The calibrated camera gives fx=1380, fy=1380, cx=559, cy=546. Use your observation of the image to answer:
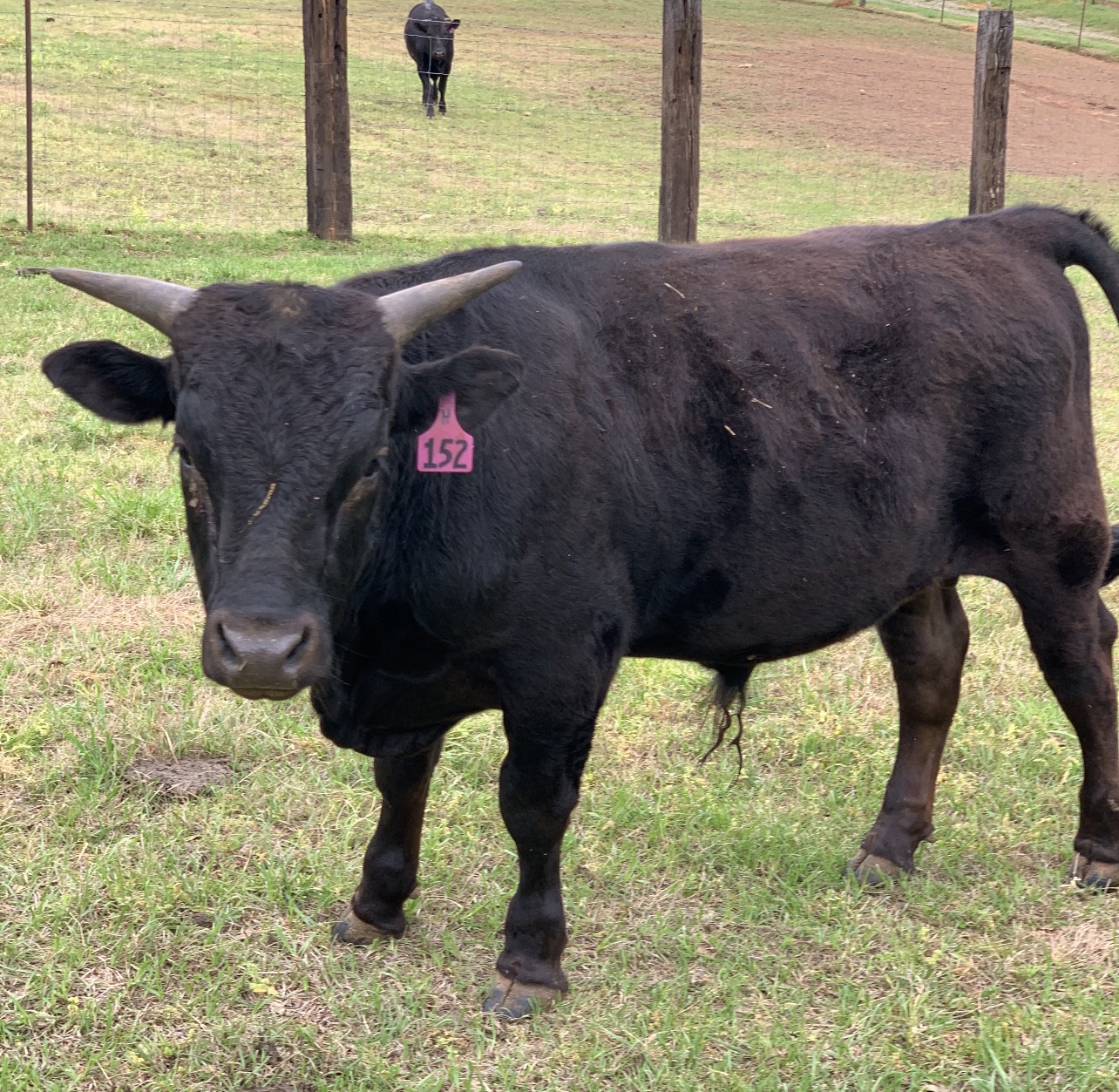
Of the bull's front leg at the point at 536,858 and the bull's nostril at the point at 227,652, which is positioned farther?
the bull's front leg at the point at 536,858

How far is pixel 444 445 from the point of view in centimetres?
322

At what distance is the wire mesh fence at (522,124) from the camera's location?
1667 cm

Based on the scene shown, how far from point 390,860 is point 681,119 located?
8.04 meters

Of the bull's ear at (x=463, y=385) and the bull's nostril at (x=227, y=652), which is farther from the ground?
the bull's ear at (x=463, y=385)

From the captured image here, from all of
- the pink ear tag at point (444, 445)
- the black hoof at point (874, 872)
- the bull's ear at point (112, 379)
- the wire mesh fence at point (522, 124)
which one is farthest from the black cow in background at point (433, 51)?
the pink ear tag at point (444, 445)

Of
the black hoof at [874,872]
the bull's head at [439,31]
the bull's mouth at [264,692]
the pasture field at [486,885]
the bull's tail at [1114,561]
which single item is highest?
the bull's head at [439,31]

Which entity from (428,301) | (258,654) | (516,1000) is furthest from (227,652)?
(516,1000)

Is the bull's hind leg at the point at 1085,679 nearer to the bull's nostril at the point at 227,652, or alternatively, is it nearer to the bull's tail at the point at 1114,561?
the bull's tail at the point at 1114,561

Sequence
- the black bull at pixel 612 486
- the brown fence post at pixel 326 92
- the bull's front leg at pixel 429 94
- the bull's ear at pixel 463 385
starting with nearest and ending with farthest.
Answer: the black bull at pixel 612 486 → the bull's ear at pixel 463 385 → the brown fence post at pixel 326 92 → the bull's front leg at pixel 429 94

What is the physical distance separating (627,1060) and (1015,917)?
52.2 inches

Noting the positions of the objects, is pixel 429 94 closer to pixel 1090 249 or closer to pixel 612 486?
pixel 1090 249

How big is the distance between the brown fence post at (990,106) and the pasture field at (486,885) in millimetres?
6677

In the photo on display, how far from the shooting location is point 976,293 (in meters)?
4.02

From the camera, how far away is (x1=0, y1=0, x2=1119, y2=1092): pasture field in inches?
131
